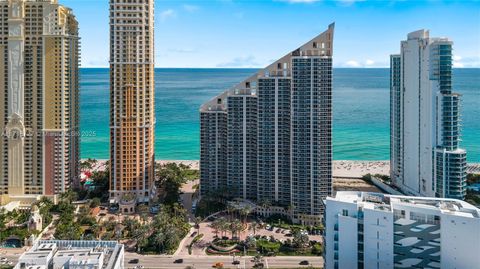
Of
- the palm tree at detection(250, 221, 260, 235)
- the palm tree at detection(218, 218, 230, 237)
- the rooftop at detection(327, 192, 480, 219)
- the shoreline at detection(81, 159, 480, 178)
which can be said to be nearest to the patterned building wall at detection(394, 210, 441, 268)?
the rooftop at detection(327, 192, 480, 219)

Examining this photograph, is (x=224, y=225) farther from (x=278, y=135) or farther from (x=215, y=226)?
(x=278, y=135)

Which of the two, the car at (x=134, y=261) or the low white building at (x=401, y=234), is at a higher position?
the low white building at (x=401, y=234)

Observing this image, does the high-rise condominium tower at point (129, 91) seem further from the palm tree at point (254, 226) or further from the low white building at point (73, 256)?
the low white building at point (73, 256)

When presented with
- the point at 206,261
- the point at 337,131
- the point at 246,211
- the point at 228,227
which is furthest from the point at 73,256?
the point at 337,131

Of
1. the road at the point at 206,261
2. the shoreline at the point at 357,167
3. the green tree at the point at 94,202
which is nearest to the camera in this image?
the road at the point at 206,261

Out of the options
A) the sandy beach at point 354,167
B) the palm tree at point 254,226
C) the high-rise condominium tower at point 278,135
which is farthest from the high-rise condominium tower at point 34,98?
the palm tree at point 254,226

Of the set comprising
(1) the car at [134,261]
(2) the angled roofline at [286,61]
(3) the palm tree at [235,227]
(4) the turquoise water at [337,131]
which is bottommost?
(1) the car at [134,261]
